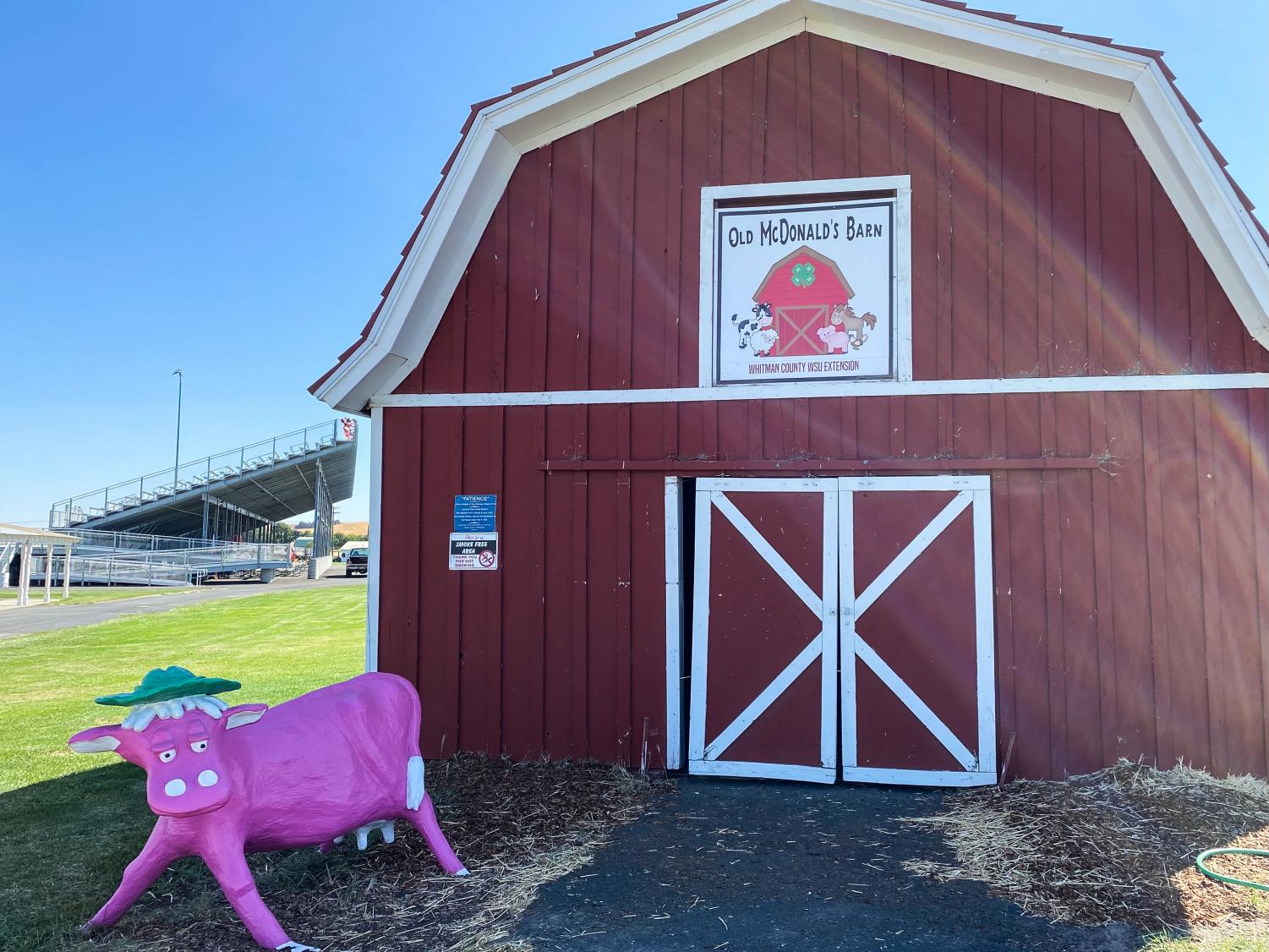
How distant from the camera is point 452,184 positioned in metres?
6.65

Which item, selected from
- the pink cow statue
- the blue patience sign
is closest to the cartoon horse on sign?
the blue patience sign

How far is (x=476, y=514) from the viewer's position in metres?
6.94

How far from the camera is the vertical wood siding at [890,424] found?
6176mm

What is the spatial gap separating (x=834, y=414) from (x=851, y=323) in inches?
28.3

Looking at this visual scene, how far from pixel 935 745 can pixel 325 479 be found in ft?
192

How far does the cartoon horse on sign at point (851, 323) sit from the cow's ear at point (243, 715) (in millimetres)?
4612

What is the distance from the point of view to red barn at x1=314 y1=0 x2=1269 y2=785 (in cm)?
620

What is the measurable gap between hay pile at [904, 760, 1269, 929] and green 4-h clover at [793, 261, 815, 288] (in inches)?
153

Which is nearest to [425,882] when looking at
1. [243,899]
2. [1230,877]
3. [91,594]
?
[243,899]

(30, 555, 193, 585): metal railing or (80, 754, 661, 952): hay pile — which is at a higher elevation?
(30, 555, 193, 585): metal railing

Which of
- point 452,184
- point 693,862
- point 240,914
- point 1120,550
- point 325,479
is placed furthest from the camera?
point 325,479

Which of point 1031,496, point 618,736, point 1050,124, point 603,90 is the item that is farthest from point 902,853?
point 603,90

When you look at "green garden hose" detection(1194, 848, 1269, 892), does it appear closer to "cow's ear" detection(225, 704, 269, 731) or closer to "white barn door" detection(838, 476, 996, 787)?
"white barn door" detection(838, 476, 996, 787)

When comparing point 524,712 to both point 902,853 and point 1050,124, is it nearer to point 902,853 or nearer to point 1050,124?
point 902,853
